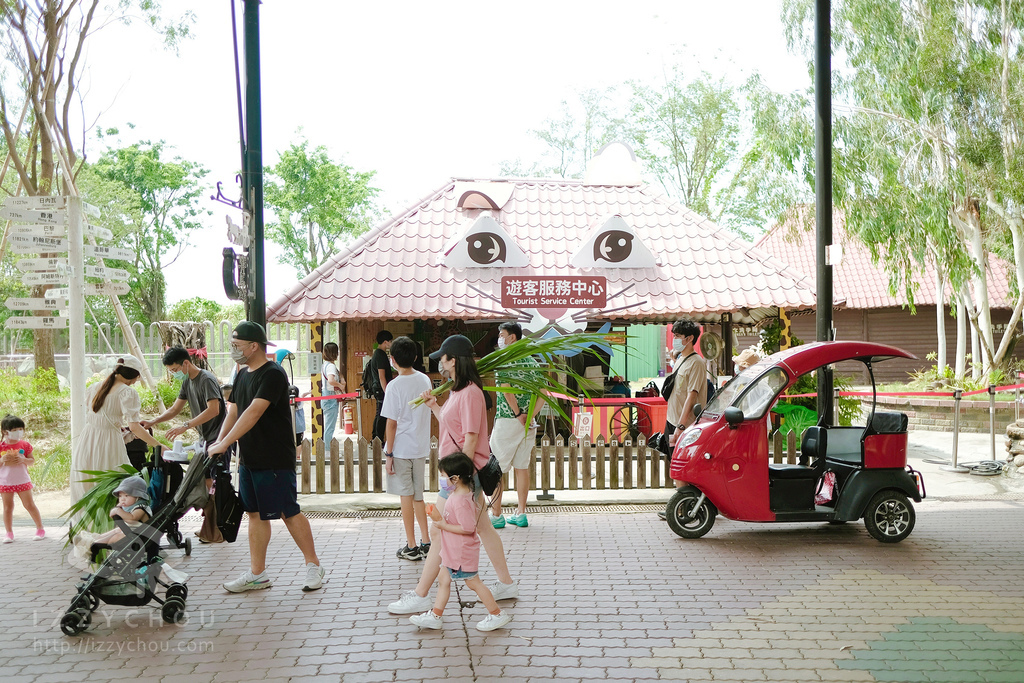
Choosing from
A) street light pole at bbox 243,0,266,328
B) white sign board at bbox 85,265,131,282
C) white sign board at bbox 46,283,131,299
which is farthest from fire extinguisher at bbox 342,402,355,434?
street light pole at bbox 243,0,266,328

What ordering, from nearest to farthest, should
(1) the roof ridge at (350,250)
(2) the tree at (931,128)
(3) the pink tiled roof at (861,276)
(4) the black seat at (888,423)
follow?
(4) the black seat at (888,423) < (1) the roof ridge at (350,250) < (2) the tree at (931,128) < (3) the pink tiled roof at (861,276)

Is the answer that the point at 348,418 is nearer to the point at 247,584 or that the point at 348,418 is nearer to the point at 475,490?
the point at 247,584

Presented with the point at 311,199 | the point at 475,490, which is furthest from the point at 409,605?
the point at 311,199

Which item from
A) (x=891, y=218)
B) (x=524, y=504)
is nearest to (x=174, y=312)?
(x=891, y=218)

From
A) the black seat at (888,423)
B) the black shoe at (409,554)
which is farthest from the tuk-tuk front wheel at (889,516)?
the black shoe at (409,554)

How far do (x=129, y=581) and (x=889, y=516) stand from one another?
604cm

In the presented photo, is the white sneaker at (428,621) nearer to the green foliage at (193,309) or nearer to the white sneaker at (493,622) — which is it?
the white sneaker at (493,622)

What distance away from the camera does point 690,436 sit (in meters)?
7.35

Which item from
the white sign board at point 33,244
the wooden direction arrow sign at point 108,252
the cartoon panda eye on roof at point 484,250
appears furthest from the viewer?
the cartoon panda eye on roof at point 484,250

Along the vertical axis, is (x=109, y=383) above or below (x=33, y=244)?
below

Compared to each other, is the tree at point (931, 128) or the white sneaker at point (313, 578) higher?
the tree at point (931, 128)

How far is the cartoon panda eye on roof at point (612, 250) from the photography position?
1333cm

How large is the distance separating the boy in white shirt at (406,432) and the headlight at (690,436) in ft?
7.81

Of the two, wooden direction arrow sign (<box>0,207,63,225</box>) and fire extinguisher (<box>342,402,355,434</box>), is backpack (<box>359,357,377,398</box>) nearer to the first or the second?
wooden direction arrow sign (<box>0,207,63,225</box>)
